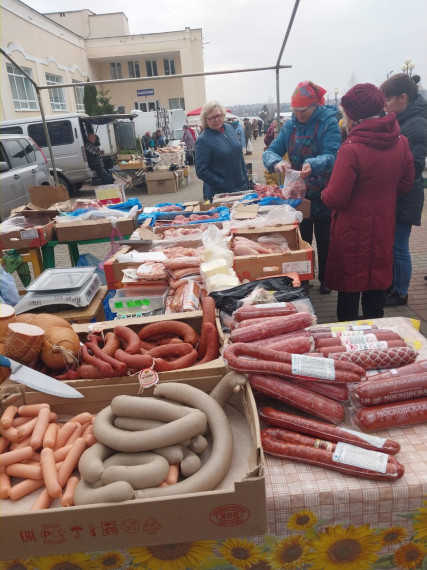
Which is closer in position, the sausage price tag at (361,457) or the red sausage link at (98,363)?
the sausage price tag at (361,457)

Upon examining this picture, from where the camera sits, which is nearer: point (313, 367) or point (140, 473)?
point (140, 473)

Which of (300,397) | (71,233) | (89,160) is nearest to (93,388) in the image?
(300,397)

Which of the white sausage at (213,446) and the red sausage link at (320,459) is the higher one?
the white sausage at (213,446)

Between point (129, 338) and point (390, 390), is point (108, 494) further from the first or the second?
point (390, 390)

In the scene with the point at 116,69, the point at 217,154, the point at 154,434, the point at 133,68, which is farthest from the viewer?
the point at 133,68

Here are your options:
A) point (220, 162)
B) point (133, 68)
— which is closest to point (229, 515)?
point (220, 162)

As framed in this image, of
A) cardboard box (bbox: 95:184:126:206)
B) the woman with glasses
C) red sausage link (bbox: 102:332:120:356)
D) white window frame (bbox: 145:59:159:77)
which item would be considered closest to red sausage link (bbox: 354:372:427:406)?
red sausage link (bbox: 102:332:120:356)

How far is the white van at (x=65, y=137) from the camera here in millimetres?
13711

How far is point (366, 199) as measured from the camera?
11.2 ft

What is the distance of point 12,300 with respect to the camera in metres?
3.44

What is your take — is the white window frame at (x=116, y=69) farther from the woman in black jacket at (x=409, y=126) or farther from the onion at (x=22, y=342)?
the onion at (x=22, y=342)

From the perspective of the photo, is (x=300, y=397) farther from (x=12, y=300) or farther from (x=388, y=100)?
(x=388, y=100)

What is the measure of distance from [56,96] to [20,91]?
18.7ft

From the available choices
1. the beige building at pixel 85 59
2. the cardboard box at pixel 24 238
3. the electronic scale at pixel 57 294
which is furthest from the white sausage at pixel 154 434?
the beige building at pixel 85 59
